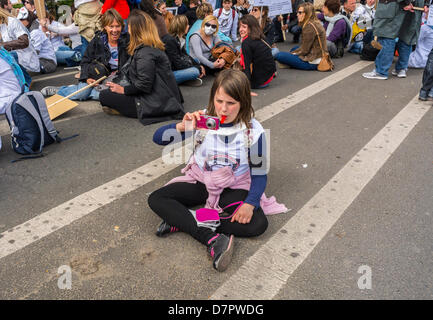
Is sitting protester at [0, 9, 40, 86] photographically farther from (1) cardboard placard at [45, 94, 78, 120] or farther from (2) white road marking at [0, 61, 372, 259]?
(2) white road marking at [0, 61, 372, 259]

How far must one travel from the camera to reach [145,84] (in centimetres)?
436

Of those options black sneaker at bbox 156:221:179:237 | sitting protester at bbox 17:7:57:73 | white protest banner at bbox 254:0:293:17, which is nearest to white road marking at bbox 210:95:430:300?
black sneaker at bbox 156:221:179:237

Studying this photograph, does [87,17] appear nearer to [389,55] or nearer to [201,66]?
[201,66]

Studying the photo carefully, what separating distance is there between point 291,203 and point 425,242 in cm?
94

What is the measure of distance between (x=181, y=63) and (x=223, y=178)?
3814mm

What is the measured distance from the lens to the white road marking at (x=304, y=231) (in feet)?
6.81

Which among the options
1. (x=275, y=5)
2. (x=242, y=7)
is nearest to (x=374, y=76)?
(x=275, y=5)

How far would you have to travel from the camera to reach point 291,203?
289 centimetres

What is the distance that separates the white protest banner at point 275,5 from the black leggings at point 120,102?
454 centimetres
